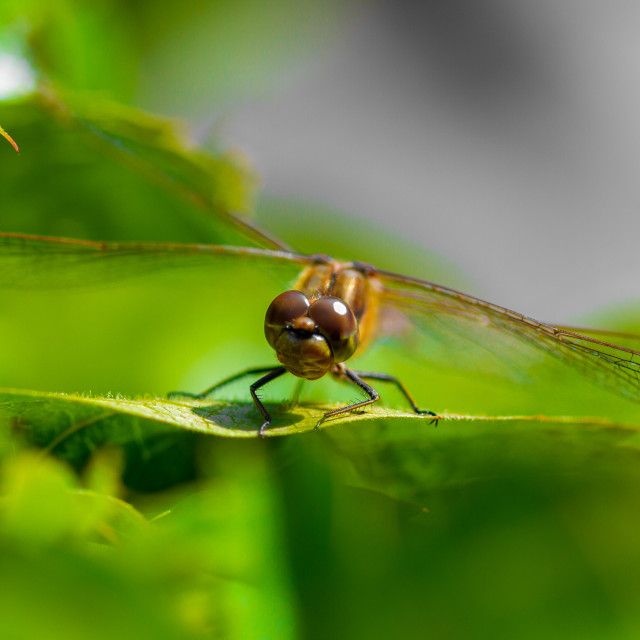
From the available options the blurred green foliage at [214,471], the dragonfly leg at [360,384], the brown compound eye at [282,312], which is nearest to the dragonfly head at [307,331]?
the brown compound eye at [282,312]

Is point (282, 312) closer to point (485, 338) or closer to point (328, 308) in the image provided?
point (328, 308)

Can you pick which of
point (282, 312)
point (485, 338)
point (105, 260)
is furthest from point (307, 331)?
point (485, 338)

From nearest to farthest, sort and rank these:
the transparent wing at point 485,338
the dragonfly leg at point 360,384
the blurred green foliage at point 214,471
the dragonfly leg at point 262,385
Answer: the blurred green foliage at point 214,471 < the dragonfly leg at point 262,385 < the dragonfly leg at point 360,384 < the transparent wing at point 485,338

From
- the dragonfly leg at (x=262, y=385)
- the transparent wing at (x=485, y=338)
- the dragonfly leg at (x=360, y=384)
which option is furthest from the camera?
the transparent wing at (x=485, y=338)

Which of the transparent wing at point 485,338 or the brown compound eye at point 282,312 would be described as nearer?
the brown compound eye at point 282,312

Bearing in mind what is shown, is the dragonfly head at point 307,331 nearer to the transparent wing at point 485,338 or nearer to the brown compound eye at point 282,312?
the brown compound eye at point 282,312

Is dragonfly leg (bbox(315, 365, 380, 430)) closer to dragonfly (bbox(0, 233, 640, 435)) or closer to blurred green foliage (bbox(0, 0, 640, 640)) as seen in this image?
dragonfly (bbox(0, 233, 640, 435))

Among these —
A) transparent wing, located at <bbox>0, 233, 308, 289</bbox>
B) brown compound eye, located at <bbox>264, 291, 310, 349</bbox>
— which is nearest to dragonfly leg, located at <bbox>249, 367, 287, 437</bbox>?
brown compound eye, located at <bbox>264, 291, 310, 349</bbox>
